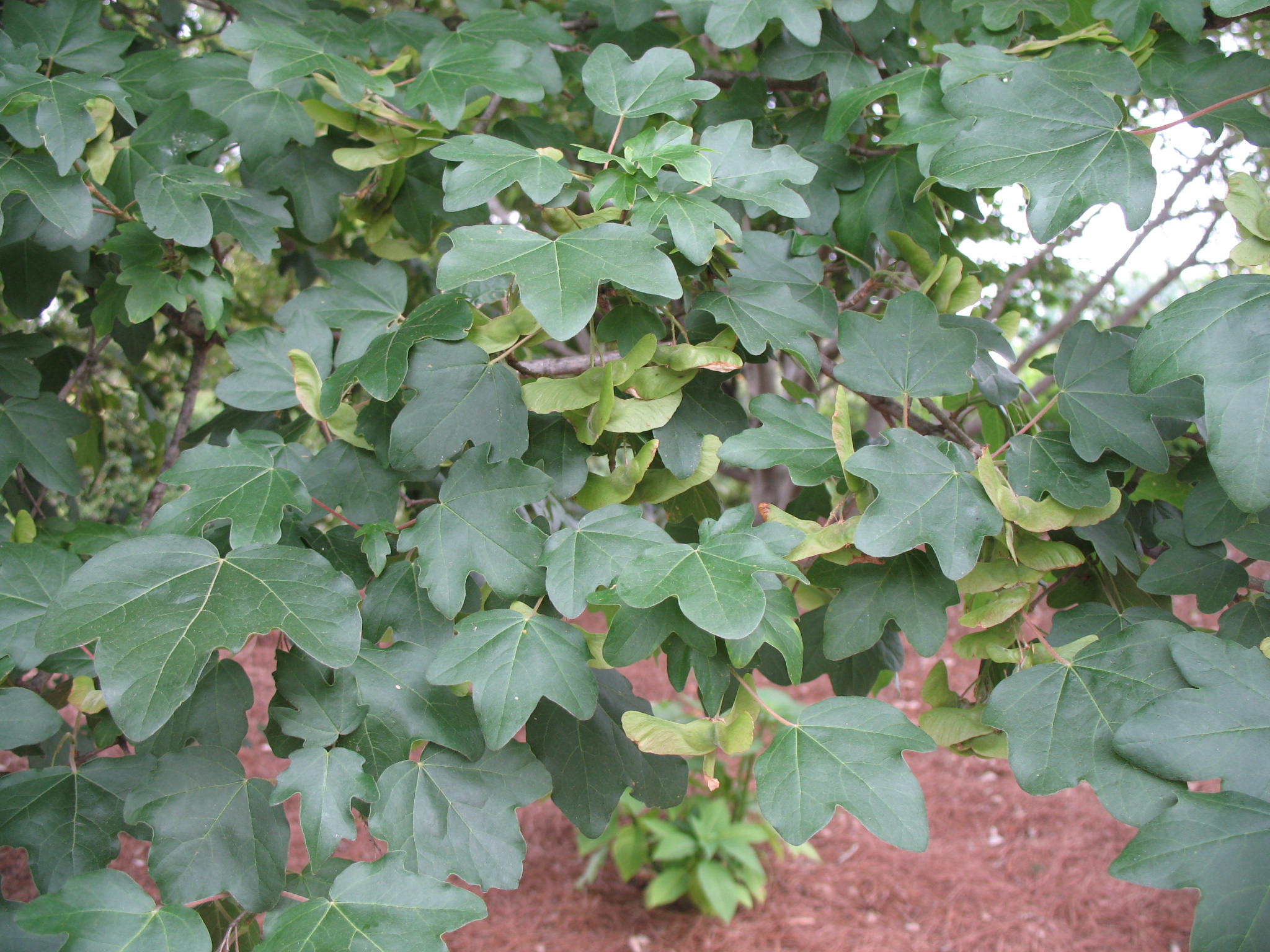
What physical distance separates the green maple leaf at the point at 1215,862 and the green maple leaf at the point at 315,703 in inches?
33.9

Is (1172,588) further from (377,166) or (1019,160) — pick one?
(377,166)

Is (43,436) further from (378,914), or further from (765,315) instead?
(765,315)

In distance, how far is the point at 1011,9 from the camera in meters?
1.40

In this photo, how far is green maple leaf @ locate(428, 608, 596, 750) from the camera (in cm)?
98

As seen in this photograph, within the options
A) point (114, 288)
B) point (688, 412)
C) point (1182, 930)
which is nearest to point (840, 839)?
point (1182, 930)

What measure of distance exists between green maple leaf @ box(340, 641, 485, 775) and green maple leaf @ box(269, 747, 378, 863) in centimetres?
4

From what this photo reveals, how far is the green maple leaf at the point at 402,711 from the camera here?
3.51 ft

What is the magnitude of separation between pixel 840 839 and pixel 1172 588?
3155 millimetres

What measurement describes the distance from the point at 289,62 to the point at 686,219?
2.35 ft

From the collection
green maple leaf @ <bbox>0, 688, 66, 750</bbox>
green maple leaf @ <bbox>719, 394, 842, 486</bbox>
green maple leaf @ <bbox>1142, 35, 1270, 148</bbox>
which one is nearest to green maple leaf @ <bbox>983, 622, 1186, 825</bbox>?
green maple leaf @ <bbox>719, 394, 842, 486</bbox>

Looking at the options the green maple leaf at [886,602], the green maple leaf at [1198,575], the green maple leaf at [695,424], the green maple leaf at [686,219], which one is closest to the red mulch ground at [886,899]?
the green maple leaf at [1198,575]

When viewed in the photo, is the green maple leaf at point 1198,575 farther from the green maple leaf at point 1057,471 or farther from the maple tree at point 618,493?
the green maple leaf at point 1057,471

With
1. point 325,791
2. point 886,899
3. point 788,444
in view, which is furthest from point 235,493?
point 886,899

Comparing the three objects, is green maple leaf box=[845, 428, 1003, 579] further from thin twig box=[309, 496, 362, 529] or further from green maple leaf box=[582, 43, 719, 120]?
thin twig box=[309, 496, 362, 529]
